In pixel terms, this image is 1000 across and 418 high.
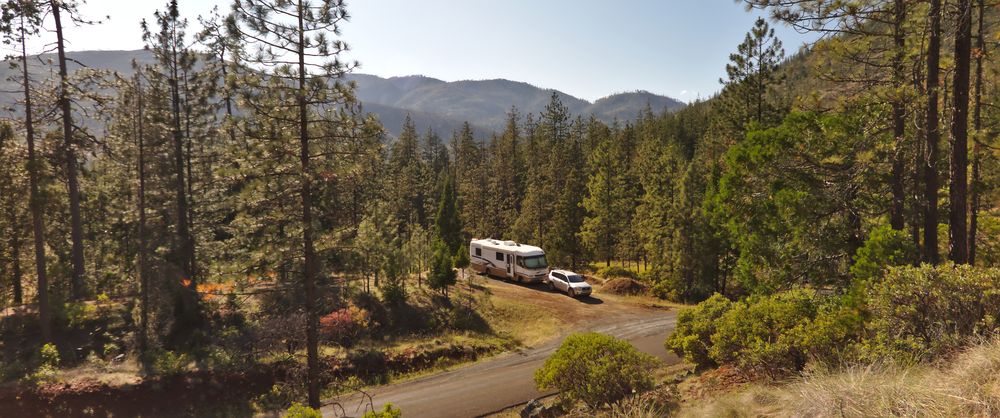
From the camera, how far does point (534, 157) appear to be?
194ft

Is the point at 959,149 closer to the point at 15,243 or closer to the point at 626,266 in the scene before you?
the point at 15,243

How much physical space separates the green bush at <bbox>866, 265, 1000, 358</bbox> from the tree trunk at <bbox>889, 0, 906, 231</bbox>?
4542mm

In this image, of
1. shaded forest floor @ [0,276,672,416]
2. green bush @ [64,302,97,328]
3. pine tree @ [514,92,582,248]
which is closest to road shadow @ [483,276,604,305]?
shaded forest floor @ [0,276,672,416]

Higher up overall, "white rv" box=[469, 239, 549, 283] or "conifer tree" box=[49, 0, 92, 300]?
"conifer tree" box=[49, 0, 92, 300]

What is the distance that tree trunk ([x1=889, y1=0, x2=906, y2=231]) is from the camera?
1015cm

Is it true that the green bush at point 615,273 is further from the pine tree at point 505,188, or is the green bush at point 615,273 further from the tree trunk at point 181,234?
the tree trunk at point 181,234

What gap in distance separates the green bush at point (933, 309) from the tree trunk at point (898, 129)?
14.9 ft

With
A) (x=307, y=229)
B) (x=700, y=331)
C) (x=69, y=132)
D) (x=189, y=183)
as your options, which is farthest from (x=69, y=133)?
(x=700, y=331)

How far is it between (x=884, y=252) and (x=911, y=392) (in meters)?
7.50

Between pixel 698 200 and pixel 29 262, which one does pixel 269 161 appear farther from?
pixel 698 200

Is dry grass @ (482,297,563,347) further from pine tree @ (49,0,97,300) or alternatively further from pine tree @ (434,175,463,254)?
pine tree @ (49,0,97,300)

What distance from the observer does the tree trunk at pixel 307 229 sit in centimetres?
1087

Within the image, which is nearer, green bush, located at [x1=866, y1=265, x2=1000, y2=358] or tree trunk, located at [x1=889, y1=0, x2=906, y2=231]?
green bush, located at [x1=866, y1=265, x2=1000, y2=358]

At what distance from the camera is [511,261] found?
32.8 m
